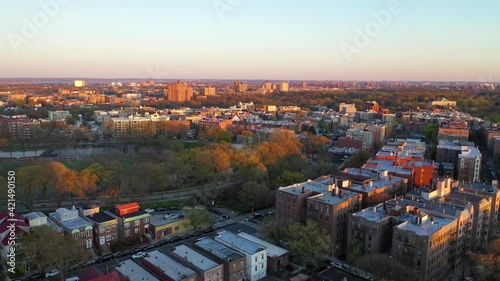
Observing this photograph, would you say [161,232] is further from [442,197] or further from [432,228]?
[442,197]

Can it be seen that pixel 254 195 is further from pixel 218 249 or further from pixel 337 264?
pixel 218 249

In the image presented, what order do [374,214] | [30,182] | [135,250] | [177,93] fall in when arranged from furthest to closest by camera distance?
[177,93] < [30,182] < [135,250] < [374,214]

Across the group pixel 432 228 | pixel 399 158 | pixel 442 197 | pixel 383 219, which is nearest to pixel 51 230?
pixel 383 219

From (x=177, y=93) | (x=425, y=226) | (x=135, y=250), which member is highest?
(x=177, y=93)

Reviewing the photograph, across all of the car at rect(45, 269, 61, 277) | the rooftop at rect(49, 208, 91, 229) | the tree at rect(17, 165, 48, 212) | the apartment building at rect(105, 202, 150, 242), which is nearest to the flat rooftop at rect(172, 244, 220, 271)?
the apartment building at rect(105, 202, 150, 242)

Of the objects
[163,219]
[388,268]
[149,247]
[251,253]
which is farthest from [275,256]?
[163,219]

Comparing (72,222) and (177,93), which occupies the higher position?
(177,93)
